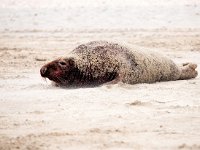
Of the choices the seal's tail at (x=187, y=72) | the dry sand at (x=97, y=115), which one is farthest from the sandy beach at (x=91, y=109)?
the seal's tail at (x=187, y=72)

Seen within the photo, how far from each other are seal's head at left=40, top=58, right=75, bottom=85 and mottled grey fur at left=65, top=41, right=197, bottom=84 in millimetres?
105

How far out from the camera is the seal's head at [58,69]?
22.9 ft

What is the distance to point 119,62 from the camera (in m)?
7.19

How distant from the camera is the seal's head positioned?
275 inches

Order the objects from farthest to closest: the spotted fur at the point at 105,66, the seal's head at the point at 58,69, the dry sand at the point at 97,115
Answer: the spotted fur at the point at 105,66, the seal's head at the point at 58,69, the dry sand at the point at 97,115

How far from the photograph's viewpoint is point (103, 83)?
720 cm

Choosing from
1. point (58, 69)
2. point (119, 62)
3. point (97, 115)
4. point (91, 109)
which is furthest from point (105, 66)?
point (97, 115)

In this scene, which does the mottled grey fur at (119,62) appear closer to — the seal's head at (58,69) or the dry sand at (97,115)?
the seal's head at (58,69)

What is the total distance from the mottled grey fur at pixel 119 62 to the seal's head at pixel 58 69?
0.11m

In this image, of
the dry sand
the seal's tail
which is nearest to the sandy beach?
the dry sand

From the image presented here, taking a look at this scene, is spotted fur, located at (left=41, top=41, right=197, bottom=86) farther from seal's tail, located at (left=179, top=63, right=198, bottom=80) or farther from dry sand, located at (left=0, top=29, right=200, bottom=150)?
seal's tail, located at (left=179, top=63, right=198, bottom=80)

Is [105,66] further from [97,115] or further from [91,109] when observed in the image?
[97,115]

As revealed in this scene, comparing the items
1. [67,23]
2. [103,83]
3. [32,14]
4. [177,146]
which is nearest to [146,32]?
[67,23]

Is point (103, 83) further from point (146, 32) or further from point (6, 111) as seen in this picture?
point (146, 32)
